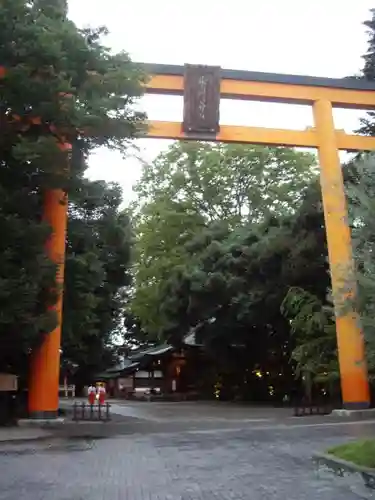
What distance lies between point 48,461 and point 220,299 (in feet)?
70.6

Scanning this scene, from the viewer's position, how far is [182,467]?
9.54 metres

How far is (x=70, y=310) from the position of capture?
19062mm

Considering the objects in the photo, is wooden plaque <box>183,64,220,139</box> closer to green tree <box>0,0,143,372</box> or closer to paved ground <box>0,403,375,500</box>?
green tree <box>0,0,143,372</box>

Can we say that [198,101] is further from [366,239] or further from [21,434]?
[366,239]

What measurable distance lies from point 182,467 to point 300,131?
14.3 m

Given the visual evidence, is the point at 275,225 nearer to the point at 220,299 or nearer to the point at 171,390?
the point at 220,299

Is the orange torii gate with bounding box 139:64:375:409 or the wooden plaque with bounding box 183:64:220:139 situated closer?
the orange torii gate with bounding box 139:64:375:409

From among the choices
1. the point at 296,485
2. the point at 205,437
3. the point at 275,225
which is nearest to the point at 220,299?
the point at 275,225

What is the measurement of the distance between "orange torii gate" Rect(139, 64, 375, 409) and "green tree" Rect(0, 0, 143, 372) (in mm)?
2470

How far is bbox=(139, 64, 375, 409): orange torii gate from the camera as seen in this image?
19.5m

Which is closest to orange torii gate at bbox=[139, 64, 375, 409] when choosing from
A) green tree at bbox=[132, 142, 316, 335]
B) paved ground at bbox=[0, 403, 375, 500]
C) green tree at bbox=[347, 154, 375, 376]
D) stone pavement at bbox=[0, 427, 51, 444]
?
paved ground at bbox=[0, 403, 375, 500]

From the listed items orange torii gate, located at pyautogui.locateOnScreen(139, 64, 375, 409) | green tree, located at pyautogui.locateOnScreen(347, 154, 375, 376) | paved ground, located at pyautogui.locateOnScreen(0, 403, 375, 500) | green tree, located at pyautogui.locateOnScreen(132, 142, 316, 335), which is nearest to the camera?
paved ground, located at pyautogui.locateOnScreen(0, 403, 375, 500)

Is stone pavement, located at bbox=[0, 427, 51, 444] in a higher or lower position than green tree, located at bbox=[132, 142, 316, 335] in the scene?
lower

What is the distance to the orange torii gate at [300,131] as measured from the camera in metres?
19.5
